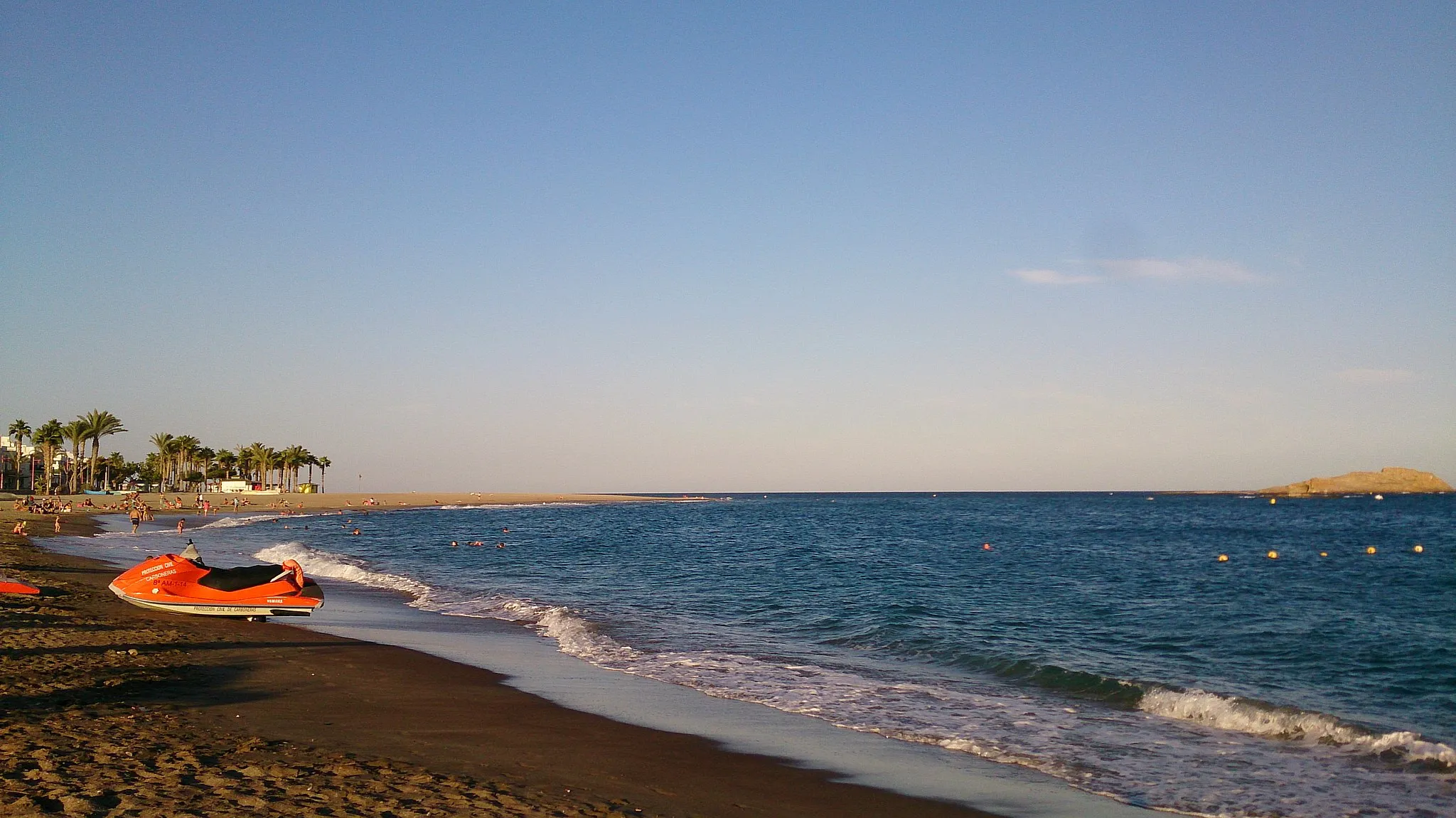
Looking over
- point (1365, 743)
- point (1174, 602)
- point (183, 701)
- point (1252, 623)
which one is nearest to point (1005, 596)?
point (1174, 602)

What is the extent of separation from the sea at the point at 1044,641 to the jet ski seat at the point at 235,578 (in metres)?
3.79

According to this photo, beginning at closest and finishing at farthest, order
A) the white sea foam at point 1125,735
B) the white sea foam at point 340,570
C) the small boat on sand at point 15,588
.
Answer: the white sea foam at point 1125,735
the small boat on sand at point 15,588
the white sea foam at point 340,570

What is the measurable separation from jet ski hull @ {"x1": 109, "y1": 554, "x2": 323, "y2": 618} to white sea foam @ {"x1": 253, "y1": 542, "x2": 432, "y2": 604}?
24.4 feet

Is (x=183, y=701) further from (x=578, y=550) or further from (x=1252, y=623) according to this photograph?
(x=578, y=550)

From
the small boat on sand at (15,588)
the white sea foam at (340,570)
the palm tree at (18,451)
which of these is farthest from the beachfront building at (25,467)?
the small boat on sand at (15,588)

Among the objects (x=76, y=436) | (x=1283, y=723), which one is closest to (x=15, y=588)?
(x=1283, y=723)

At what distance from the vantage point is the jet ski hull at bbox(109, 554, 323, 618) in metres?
20.6

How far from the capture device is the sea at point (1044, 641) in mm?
12297

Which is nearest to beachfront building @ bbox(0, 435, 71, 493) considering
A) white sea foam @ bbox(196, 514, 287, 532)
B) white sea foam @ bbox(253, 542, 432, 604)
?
white sea foam @ bbox(196, 514, 287, 532)

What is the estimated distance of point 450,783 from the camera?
9.09m

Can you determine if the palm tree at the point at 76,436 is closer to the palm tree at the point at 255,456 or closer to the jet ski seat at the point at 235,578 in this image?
the palm tree at the point at 255,456

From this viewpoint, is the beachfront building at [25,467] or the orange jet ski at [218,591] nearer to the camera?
the orange jet ski at [218,591]

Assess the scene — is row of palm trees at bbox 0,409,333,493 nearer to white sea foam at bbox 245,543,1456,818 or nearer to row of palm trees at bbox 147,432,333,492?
row of palm trees at bbox 147,432,333,492

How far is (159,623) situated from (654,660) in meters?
9.85
